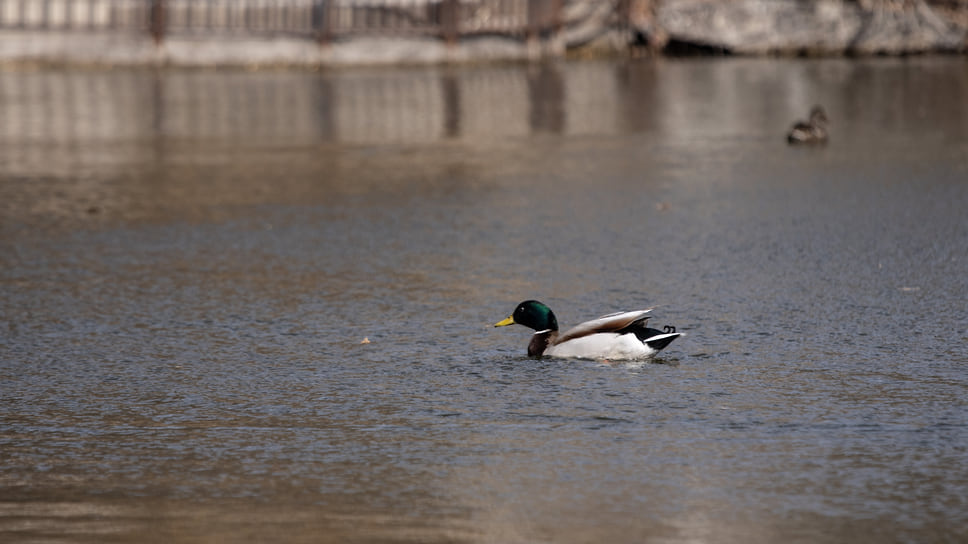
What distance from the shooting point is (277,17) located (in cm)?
3117

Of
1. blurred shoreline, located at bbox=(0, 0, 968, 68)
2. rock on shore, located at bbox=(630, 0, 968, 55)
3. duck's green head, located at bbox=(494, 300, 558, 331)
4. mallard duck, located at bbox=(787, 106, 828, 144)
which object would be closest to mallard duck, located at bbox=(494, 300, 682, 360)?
duck's green head, located at bbox=(494, 300, 558, 331)

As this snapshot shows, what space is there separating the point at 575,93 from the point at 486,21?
8.19 m

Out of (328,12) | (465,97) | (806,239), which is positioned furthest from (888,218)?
(328,12)

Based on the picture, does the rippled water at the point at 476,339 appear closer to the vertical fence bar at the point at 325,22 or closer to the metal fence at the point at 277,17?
the metal fence at the point at 277,17

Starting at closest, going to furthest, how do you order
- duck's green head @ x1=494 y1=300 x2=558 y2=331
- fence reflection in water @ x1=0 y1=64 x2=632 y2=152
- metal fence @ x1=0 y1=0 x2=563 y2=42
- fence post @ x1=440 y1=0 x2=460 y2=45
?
duck's green head @ x1=494 y1=300 x2=558 y2=331, fence reflection in water @ x1=0 y1=64 x2=632 y2=152, metal fence @ x1=0 y1=0 x2=563 y2=42, fence post @ x1=440 y1=0 x2=460 y2=45

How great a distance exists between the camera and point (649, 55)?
3488cm

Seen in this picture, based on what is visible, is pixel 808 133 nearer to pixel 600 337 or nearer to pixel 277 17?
pixel 600 337

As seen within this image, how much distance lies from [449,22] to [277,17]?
11.5 ft

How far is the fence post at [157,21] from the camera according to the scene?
99.1 ft

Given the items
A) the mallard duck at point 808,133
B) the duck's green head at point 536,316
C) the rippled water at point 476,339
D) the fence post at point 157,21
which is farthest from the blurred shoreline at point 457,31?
the duck's green head at point 536,316

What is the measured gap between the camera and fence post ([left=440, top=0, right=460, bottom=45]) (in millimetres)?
31406

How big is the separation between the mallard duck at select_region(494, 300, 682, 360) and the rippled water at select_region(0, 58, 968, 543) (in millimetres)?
101

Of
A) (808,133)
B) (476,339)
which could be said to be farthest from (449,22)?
(476,339)

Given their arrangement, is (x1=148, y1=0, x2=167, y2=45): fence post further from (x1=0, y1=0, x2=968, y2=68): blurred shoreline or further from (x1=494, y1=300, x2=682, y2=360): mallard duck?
(x1=494, y1=300, x2=682, y2=360): mallard duck
